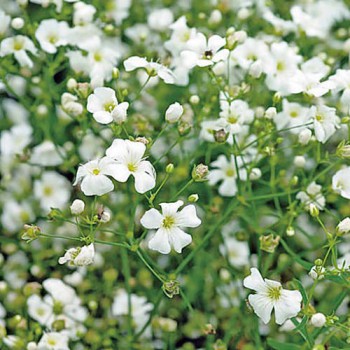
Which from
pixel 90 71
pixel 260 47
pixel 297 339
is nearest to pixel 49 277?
pixel 90 71

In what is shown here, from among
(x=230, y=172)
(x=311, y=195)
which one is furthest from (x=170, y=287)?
(x=230, y=172)

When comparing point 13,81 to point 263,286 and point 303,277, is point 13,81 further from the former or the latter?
point 263,286

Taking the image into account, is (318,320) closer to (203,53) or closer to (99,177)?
(99,177)

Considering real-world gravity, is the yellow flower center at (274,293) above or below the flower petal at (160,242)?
below

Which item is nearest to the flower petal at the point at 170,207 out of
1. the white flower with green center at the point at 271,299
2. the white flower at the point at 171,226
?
the white flower at the point at 171,226

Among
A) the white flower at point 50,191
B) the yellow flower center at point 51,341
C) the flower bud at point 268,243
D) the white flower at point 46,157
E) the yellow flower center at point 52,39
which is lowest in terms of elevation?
the white flower at point 50,191

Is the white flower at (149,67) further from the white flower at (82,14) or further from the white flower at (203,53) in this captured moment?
the white flower at (82,14)

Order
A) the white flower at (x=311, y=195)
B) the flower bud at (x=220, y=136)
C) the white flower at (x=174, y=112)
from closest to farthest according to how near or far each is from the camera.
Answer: the white flower at (x=174, y=112), the flower bud at (x=220, y=136), the white flower at (x=311, y=195)
